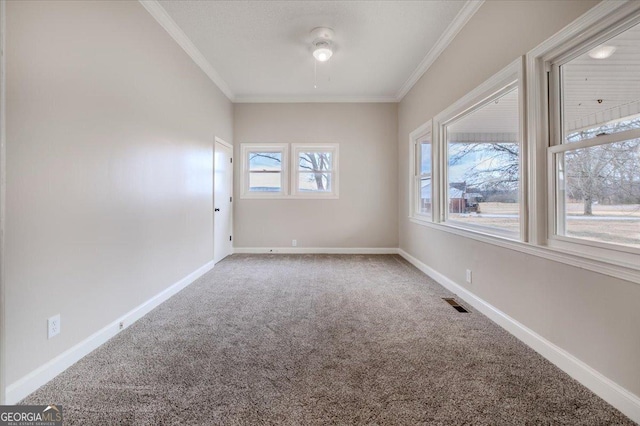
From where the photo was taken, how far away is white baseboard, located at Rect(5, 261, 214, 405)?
1.42m

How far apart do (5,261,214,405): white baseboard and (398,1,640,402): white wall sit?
314 cm

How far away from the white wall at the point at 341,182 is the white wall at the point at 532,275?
1.69 m

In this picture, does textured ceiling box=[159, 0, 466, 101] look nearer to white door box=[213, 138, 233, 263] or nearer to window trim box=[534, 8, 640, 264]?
white door box=[213, 138, 233, 263]

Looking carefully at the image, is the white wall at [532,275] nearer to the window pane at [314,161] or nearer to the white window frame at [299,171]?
the white window frame at [299,171]

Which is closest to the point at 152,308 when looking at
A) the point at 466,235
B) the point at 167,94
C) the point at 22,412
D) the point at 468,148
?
the point at 22,412

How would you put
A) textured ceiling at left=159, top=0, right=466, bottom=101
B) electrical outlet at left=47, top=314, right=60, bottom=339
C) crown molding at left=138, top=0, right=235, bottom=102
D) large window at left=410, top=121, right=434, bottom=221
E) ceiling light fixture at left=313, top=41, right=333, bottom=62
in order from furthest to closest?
1. large window at left=410, top=121, right=434, bottom=221
2. ceiling light fixture at left=313, top=41, right=333, bottom=62
3. textured ceiling at left=159, top=0, right=466, bottom=101
4. crown molding at left=138, top=0, right=235, bottom=102
5. electrical outlet at left=47, top=314, right=60, bottom=339

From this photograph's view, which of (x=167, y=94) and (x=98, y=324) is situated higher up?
(x=167, y=94)

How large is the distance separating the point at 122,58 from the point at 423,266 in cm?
414

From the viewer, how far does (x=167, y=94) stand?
2.89 metres

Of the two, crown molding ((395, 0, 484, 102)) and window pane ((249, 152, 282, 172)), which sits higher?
crown molding ((395, 0, 484, 102))

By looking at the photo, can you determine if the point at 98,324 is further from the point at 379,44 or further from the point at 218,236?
the point at 379,44

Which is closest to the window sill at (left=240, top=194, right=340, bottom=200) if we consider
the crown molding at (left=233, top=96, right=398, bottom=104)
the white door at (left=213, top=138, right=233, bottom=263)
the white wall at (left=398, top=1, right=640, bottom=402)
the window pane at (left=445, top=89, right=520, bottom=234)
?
the white door at (left=213, top=138, right=233, bottom=263)

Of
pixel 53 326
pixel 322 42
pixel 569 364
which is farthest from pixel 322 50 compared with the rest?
pixel 569 364

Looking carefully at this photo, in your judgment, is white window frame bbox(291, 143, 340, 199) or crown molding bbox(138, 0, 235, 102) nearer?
crown molding bbox(138, 0, 235, 102)
